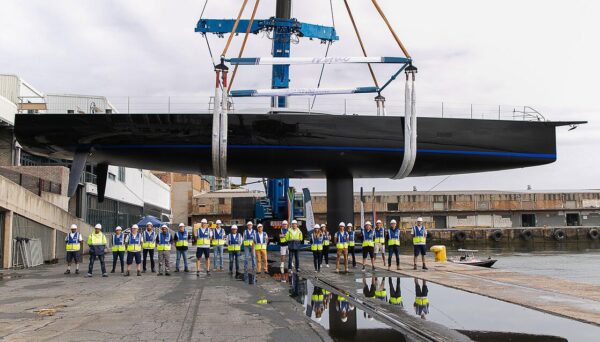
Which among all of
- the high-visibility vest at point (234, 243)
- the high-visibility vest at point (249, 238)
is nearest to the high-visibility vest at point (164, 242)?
the high-visibility vest at point (234, 243)

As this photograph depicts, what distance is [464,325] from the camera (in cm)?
742

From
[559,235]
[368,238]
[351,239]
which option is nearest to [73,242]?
[351,239]

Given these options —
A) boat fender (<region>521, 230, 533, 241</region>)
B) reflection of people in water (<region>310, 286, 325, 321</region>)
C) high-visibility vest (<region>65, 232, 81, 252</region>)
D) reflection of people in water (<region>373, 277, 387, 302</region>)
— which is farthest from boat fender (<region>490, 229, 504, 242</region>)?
reflection of people in water (<region>310, 286, 325, 321</region>)

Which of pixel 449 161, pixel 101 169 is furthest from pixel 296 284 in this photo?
pixel 101 169

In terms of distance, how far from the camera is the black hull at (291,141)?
18562mm

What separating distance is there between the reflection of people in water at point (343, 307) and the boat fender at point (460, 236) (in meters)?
49.7

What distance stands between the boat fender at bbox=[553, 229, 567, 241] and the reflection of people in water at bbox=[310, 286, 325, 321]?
5323 cm

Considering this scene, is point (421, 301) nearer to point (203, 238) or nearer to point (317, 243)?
point (317, 243)

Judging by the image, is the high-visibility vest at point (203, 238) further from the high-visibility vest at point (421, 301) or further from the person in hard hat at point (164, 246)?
the high-visibility vest at point (421, 301)

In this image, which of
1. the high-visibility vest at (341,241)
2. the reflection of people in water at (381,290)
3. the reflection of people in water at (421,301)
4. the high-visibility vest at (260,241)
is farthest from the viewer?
the high-visibility vest at (341,241)

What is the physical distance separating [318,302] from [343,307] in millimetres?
801

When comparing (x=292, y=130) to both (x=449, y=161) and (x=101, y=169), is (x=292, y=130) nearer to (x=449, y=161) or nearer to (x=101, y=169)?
(x=449, y=161)

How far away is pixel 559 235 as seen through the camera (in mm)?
Result: 57188

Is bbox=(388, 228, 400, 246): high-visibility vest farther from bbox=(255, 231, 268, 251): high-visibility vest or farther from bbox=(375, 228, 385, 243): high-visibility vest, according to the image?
bbox=(255, 231, 268, 251): high-visibility vest
